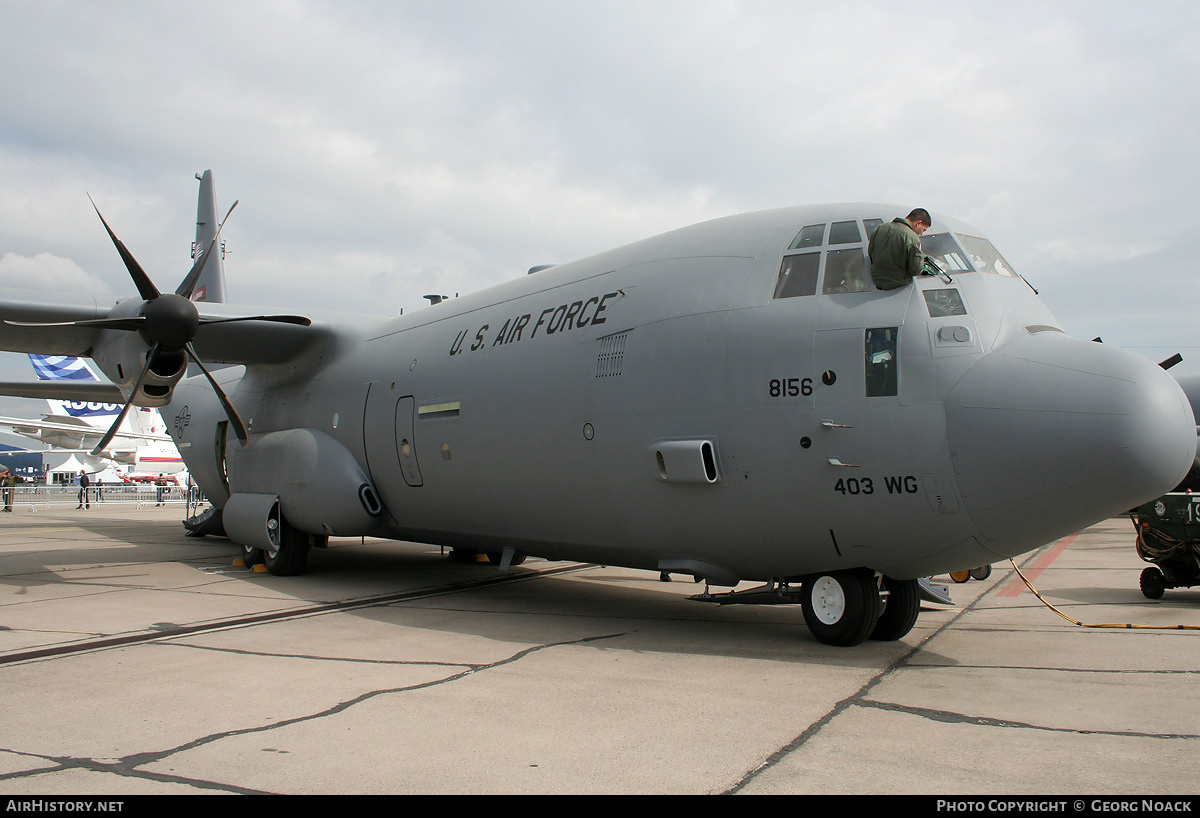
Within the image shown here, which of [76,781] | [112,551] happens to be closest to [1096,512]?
[76,781]

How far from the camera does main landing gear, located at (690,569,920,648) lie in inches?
289

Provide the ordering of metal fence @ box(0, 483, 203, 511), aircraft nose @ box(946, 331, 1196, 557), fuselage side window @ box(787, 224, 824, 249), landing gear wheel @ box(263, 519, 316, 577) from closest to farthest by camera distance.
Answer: aircraft nose @ box(946, 331, 1196, 557) < fuselage side window @ box(787, 224, 824, 249) < landing gear wheel @ box(263, 519, 316, 577) < metal fence @ box(0, 483, 203, 511)

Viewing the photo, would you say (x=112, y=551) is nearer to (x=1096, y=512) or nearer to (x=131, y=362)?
(x=131, y=362)

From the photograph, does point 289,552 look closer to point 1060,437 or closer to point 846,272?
point 846,272

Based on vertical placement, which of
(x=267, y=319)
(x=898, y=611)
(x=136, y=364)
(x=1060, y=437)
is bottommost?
(x=898, y=611)

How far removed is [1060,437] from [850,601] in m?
2.20

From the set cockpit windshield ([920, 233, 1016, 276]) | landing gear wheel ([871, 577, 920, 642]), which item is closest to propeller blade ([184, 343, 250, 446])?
landing gear wheel ([871, 577, 920, 642])

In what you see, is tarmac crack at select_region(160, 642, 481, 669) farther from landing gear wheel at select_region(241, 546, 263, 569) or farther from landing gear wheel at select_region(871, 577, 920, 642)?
landing gear wheel at select_region(241, 546, 263, 569)

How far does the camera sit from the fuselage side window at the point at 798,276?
7.47 m

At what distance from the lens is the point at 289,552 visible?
13.2 metres

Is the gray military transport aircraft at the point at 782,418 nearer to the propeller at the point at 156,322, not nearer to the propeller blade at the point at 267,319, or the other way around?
the propeller at the point at 156,322

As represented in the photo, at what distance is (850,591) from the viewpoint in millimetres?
7363

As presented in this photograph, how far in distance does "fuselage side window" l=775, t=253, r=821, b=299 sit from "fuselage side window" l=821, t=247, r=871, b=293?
107 mm

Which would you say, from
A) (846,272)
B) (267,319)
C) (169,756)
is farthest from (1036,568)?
(169,756)
